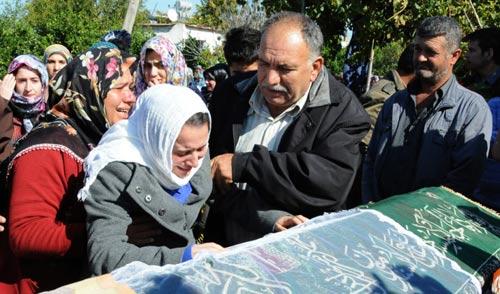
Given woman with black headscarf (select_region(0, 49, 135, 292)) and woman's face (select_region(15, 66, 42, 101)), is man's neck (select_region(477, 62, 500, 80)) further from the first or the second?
woman's face (select_region(15, 66, 42, 101))

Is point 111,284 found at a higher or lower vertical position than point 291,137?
lower

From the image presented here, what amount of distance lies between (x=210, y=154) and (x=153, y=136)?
3.19 feet

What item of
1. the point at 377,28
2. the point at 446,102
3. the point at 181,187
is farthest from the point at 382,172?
the point at 377,28

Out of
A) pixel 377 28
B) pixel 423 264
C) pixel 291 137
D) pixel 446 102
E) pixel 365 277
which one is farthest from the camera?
pixel 377 28

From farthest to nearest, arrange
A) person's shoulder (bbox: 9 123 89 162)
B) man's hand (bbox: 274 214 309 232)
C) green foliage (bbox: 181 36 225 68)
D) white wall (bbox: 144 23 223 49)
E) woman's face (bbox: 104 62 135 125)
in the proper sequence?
1. white wall (bbox: 144 23 223 49)
2. green foliage (bbox: 181 36 225 68)
3. woman's face (bbox: 104 62 135 125)
4. man's hand (bbox: 274 214 309 232)
5. person's shoulder (bbox: 9 123 89 162)

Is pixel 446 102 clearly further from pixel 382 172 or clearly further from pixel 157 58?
pixel 157 58

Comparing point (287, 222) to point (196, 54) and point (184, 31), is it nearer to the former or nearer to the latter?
point (196, 54)

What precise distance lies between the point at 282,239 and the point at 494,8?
28.0ft

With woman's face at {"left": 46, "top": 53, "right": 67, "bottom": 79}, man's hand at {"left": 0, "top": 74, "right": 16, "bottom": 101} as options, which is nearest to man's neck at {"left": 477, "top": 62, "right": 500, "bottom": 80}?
man's hand at {"left": 0, "top": 74, "right": 16, "bottom": 101}

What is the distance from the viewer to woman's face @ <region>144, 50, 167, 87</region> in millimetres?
3854

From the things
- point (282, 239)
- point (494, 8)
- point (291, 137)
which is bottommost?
point (282, 239)

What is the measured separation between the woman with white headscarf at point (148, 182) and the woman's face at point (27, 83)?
3.58 m

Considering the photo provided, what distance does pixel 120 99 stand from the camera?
102 inches

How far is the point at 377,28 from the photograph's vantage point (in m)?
8.48
